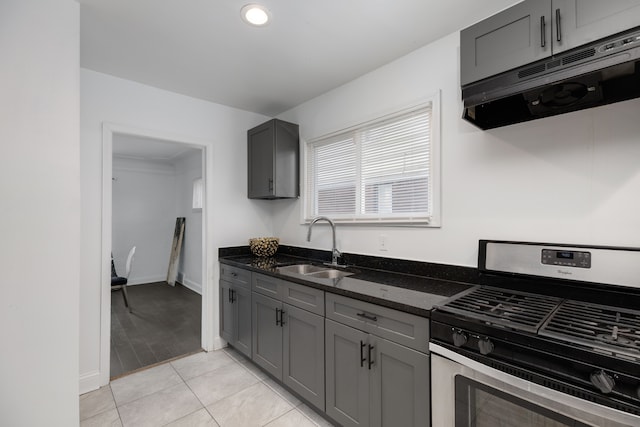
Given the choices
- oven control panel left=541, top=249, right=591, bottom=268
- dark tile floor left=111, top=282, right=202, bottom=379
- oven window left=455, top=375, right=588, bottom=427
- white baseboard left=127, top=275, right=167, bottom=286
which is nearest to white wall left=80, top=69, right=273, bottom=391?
dark tile floor left=111, top=282, right=202, bottom=379

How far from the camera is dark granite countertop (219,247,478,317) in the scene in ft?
4.76

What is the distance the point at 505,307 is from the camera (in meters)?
1.28

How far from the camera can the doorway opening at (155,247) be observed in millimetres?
A: 2965

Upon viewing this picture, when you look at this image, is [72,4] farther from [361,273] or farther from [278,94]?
[361,273]

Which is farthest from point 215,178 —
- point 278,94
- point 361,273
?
point 361,273

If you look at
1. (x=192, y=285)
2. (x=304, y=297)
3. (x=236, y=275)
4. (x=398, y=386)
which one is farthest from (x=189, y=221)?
(x=398, y=386)

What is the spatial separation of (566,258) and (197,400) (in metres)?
2.53

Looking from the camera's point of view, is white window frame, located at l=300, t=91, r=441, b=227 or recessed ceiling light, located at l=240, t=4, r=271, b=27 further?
white window frame, located at l=300, t=91, r=441, b=227

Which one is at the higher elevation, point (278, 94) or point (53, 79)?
point (278, 94)

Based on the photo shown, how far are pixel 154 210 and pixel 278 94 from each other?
175 inches

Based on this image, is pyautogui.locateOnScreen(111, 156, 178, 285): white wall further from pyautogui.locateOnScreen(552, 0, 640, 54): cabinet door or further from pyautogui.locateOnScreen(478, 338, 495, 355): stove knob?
pyautogui.locateOnScreen(552, 0, 640, 54): cabinet door

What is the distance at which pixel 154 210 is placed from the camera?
591 cm

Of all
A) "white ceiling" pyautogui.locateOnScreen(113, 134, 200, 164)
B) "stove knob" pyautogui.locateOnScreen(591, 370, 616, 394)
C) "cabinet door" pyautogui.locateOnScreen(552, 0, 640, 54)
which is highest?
"white ceiling" pyautogui.locateOnScreen(113, 134, 200, 164)

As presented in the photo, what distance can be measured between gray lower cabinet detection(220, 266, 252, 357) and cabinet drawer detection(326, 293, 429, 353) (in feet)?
3.58
